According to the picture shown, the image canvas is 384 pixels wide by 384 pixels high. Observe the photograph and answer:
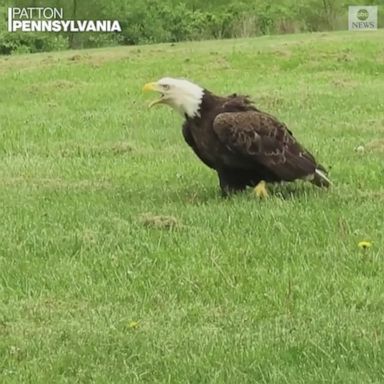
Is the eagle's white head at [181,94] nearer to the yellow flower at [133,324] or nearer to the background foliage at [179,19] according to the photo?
the yellow flower at [133,324]

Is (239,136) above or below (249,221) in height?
above

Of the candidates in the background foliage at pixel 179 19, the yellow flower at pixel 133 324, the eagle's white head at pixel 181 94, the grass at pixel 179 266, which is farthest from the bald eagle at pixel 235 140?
the background foliage at pixel 179 19

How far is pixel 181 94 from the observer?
25.3ft

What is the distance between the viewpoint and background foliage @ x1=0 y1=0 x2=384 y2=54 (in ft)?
164

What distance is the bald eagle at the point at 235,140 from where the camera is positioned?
760cm

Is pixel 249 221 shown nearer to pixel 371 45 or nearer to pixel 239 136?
pixel 239 136

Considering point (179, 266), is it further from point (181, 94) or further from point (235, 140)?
point (181, 94)

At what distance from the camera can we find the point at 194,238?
645cm

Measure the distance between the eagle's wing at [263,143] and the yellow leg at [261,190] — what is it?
0.53ft

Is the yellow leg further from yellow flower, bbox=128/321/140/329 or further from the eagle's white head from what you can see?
yellow flower, bbox=128/321/140/329

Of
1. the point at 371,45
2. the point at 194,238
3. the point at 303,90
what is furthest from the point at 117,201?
the point at 371,45

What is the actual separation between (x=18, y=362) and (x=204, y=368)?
83 centimetres

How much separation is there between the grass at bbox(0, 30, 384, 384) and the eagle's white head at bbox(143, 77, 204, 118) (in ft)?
2.37

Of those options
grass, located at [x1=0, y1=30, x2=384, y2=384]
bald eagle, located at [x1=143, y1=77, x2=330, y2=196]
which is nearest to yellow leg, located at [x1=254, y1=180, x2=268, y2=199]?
bald eagle, located at [x1=143, y1=77, x2=330, y2=196]
